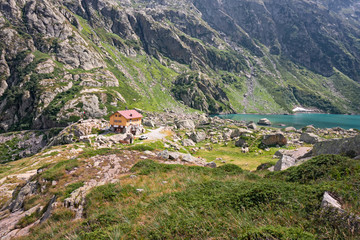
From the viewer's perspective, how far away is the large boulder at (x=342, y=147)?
48.8 feet

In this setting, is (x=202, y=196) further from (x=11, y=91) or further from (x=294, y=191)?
(x=11, y=91)

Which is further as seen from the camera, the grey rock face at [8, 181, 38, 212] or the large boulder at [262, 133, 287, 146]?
the large boulder at [262, 133, 287, 146]

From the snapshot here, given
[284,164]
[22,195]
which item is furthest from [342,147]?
[22,195]

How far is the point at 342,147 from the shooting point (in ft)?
54.5

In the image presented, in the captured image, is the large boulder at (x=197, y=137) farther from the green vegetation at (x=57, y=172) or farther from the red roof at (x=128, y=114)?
the green vegetation at (x=57, y=172)

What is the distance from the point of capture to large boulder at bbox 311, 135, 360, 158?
48.8 ft

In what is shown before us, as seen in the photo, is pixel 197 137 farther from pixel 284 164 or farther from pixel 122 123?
pixel 284 164

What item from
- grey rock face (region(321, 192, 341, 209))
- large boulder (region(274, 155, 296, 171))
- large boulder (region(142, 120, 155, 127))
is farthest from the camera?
large boulder (region(142, 120, 155, 127))

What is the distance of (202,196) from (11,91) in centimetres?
16703

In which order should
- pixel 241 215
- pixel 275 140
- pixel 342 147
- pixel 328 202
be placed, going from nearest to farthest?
pixel 328 202 < pixel 241 215 < pixel 342 147 < pixel 275 140

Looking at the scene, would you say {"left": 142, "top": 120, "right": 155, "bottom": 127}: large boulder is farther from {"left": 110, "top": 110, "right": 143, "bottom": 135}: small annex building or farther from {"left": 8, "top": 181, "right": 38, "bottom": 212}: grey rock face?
{"left": 8, "top": 181, "right": 38, "bottom": 212}: grey rock face

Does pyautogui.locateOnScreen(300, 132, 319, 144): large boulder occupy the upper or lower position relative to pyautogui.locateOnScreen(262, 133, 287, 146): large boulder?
lower

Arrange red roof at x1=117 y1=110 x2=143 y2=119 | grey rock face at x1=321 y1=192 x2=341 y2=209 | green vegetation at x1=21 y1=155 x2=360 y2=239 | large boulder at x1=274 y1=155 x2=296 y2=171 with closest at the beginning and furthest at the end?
green vegetation at x1=21 y1=155 x2=360 y2=239, grey rock face at x1=321 y1=192 x2=341 y2=209, large boulder at x1=274 y1=155 x2=296 y2=171, red roof at x1=117 y1=110 x2=143 y2=119

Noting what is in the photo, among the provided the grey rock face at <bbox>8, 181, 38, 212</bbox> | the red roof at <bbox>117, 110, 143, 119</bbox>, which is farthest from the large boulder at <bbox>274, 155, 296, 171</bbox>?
the red roof at <bbox>117, 110, 143, 119</bbox>
